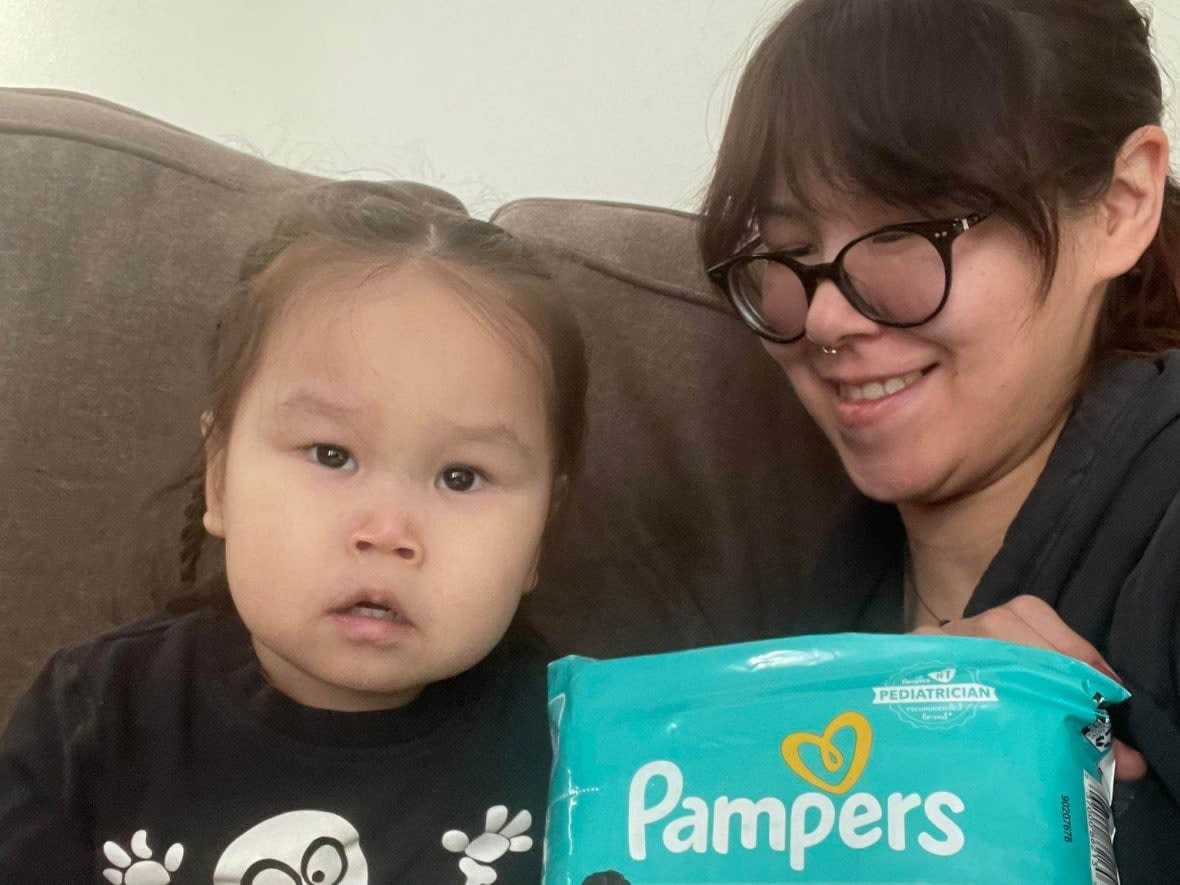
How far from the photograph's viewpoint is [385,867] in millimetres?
790

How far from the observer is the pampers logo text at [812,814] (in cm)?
61

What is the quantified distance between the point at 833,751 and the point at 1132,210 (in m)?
0.50

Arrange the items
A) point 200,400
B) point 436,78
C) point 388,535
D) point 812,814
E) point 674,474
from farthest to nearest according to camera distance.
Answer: point 436,78
point 674,474
point 200,400
point 388,535
point 812,814

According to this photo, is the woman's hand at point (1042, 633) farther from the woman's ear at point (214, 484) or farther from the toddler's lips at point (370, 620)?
the woman's ear at point (214, 484)

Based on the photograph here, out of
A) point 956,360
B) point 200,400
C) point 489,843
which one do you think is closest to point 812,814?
point 489,843

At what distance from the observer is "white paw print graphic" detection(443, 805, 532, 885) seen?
797mm

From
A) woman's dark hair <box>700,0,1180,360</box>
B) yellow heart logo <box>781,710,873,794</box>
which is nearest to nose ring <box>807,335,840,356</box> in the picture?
woman's dark hair <box>700,0,1180,360</box>

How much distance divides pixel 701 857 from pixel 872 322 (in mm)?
406

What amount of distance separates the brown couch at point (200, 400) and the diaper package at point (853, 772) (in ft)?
1.33

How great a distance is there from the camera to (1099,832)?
62 cm

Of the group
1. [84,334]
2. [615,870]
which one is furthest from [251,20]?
[615,870]

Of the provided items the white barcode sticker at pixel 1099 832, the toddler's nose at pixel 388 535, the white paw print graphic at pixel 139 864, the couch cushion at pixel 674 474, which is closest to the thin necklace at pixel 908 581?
the couch cushion at pixel 674 474

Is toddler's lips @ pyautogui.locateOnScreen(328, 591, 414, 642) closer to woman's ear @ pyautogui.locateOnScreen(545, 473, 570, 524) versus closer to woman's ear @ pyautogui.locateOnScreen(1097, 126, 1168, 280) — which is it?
woman's ear @ pyautogui.locateOnScreen(545, 473, 570, 524)

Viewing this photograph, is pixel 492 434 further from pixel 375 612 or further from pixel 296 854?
pixel 296 854
